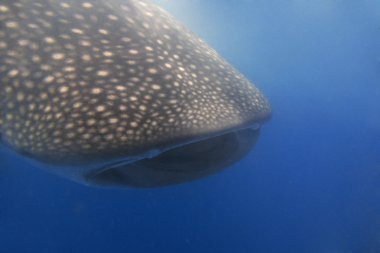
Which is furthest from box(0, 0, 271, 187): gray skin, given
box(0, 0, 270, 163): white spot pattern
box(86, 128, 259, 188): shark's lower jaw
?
box(86, 128, 259, 188): shark's lower jaw

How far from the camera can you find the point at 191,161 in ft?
9.96

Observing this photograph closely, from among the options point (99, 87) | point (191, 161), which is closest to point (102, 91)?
point (99, 87)

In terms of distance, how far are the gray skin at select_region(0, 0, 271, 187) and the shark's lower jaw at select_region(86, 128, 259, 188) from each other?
0.25 metres

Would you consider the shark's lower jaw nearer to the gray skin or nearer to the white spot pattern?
the gray skin

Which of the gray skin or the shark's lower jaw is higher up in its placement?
the gray skin

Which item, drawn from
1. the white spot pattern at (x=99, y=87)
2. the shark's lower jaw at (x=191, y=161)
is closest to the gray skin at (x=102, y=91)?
the white spot pattern at (x=99, y=87)

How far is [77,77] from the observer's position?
196 centimetres

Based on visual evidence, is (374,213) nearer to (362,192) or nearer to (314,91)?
(362,192)

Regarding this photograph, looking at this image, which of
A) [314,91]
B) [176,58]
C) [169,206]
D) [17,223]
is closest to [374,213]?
[314,91]

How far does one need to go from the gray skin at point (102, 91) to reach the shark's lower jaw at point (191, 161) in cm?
25

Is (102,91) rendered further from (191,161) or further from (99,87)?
(191,161)

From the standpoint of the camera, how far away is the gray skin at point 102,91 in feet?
5.78

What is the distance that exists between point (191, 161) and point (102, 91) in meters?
1.35

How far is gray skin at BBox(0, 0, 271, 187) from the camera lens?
1762 mm
